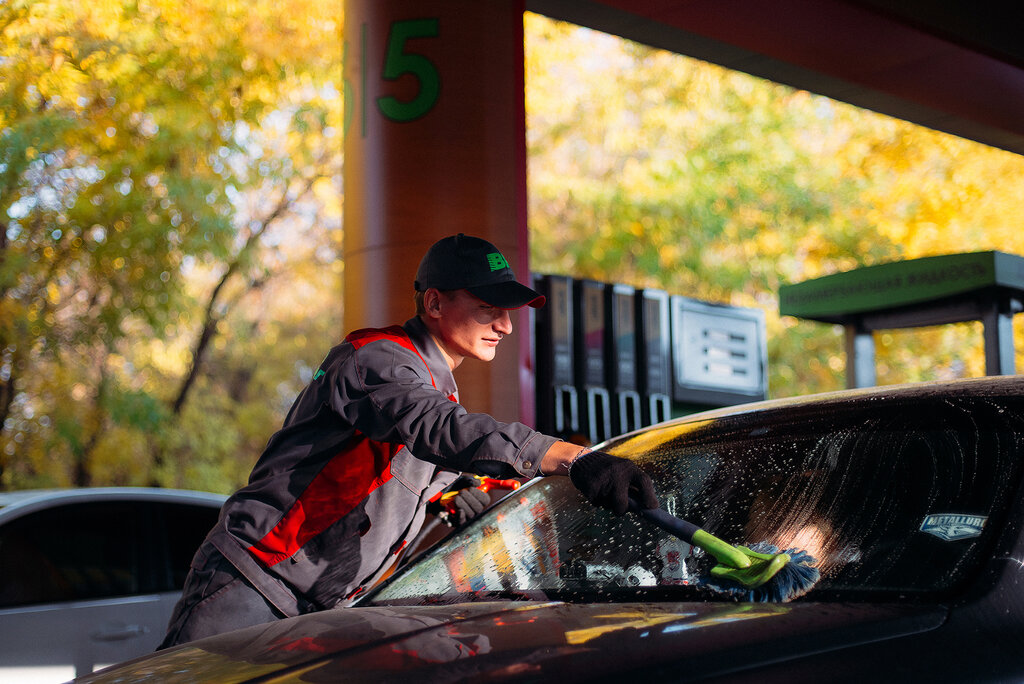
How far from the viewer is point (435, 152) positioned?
5352 mm

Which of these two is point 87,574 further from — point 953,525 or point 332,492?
point 953,525

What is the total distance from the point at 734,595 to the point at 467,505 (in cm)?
113

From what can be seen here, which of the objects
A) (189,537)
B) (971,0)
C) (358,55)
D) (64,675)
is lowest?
(64,675)

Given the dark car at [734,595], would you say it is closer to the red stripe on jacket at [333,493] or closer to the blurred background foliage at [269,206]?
the red stripe on jacket at [333,493]

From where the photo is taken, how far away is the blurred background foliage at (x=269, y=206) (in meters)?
10.9

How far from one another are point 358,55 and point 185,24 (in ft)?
21.7

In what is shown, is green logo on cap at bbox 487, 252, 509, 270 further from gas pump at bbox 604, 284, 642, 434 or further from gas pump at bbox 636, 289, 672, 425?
gas pump at bbox 636, 289, 672, 425

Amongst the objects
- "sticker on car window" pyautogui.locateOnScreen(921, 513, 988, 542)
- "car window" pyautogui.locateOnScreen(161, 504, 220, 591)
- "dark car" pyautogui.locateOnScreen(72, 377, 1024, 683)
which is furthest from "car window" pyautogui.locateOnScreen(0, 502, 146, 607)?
"sticker on car window" pyautogui.locateOnScreen(921, 513, 988, 542)

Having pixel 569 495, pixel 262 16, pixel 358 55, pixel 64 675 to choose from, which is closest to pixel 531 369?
pixel 358 55

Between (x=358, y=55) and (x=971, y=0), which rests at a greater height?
(x=971, y=0)

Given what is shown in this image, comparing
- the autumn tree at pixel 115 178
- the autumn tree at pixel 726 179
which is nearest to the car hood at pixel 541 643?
the autumn tree at pixel 115 178

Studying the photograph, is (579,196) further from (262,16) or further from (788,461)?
(788,461)

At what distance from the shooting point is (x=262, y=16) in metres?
12.8

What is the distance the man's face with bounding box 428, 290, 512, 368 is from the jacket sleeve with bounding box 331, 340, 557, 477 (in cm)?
18
